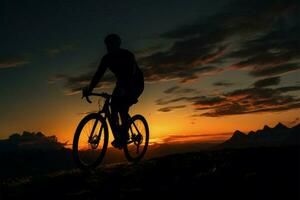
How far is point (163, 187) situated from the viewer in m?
8.00

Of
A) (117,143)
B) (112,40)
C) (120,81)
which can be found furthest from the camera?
(117,143)

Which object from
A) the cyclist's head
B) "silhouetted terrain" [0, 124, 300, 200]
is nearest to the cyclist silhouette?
the cyclist's head

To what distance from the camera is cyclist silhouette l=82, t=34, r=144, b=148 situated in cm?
1191

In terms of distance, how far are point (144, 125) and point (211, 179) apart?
8207 millimetres

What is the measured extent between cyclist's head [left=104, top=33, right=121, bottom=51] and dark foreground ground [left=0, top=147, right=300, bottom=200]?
4.04 meters

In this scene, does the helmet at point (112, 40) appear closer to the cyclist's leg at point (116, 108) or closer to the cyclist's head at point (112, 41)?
the cyclist's head at point (112, 41)

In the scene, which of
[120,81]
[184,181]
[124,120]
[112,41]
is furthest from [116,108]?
[184,181]

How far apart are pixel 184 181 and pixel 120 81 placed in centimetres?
512

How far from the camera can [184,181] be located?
8.35 m

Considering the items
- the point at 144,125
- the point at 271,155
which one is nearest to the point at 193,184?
the point at 271,155

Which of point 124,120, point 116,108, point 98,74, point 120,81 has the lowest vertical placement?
point 124,120

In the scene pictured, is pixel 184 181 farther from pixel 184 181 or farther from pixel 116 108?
pixel 116 108

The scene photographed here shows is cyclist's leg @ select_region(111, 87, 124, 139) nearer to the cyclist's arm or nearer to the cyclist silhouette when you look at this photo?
the cyclist silhouette

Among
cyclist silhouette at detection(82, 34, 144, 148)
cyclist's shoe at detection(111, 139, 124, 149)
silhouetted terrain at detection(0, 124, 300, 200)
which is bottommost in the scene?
silhouetted terrain at detection(0, 124, 300, 200)
